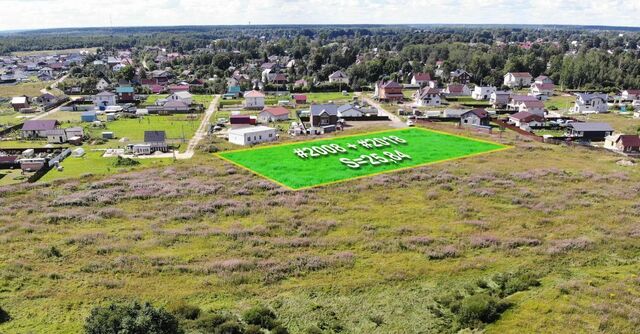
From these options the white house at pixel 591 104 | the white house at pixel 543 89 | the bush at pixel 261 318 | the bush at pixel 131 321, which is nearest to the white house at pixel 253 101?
the white house at pixel 591 104

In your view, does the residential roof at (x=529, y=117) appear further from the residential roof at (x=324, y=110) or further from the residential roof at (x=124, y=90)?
the residential roof at (x=124, y=90)

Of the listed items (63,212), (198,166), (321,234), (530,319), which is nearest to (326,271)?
(321,234)

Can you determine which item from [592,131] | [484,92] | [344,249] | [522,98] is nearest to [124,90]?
[484,92]

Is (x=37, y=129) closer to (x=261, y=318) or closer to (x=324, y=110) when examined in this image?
(x=324, y=110)

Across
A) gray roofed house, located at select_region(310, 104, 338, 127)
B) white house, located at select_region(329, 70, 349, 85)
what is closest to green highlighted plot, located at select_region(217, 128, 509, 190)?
gray roofed house, located at select_region(310, 104, 338, 127)

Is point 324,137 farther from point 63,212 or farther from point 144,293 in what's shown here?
point 144,293

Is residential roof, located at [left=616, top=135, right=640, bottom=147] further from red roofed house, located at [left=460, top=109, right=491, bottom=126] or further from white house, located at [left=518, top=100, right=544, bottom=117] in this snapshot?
white house, located at [left=518, top=100, right=544, bottom=117]
